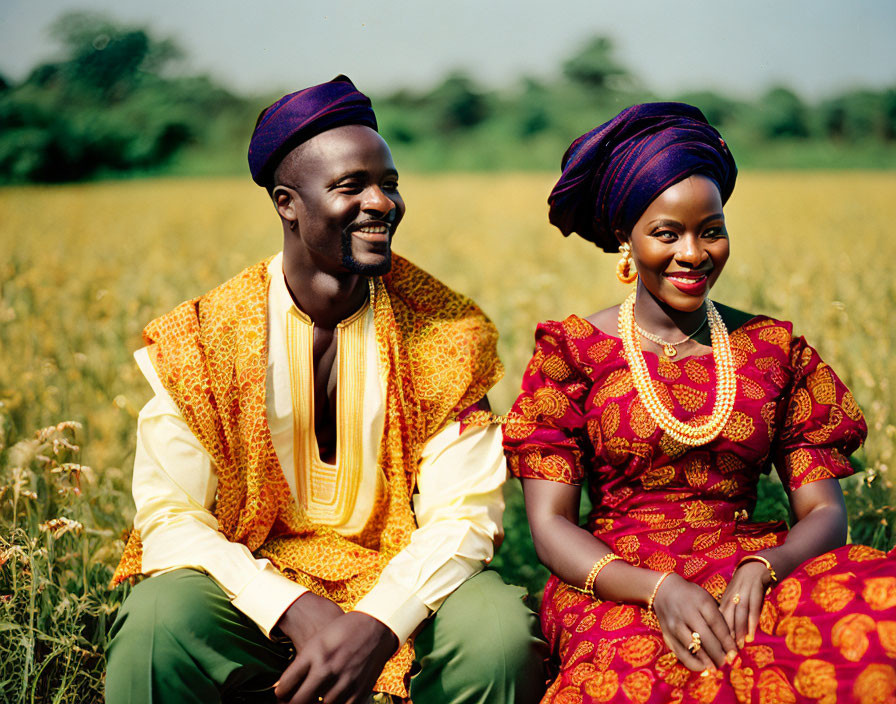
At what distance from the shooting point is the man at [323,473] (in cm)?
256

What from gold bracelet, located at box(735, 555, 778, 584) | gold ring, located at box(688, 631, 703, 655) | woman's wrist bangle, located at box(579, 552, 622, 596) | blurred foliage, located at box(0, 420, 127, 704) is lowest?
blurred foliage, located at box(0, 420, 127, 704)

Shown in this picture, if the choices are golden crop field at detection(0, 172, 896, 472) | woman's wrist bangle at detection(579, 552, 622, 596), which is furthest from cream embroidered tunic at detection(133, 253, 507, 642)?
golden crop field at detection(0, 172, 896, 472)

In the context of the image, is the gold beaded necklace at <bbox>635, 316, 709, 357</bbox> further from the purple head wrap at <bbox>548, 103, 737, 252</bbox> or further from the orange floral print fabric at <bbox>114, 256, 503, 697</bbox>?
the orange floral print fabric at <bbox>114, 256, 503, 697</bbox>

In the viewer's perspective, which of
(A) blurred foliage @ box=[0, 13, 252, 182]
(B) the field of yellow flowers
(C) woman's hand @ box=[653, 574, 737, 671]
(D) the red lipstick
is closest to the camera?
(C) woman's hand @ box=[653, 574, 737, 671]

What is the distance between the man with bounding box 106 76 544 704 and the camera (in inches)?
101

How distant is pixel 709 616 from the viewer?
236 centimetres

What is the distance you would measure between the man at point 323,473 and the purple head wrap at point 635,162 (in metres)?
0.54

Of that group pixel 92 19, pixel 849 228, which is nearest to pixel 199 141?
pixel 92 19

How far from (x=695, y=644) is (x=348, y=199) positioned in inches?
62.6

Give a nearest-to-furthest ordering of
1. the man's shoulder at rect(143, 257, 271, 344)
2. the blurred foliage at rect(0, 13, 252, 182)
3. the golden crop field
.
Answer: the man's shoulder at rect(143, 257, 271, 344), the golden crop field, the blurred foliage at rect(0, 13, 252, 182)

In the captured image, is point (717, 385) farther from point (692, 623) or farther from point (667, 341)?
point (692, 623)

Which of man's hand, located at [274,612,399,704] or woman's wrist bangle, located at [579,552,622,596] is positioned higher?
woman's wrist bangle, located at [579,552,622,596]

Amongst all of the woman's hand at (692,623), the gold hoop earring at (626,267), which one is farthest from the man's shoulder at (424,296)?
the woman's hand at (692,623)

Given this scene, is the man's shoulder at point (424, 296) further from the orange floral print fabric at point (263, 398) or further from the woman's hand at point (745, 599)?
the woman's hand at point (745, 599)
